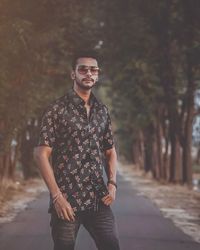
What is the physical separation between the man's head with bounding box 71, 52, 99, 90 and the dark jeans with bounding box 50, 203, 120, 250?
2.89 ft

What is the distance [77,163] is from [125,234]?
653cm

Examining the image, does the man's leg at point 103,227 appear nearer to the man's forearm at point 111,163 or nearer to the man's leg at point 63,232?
the man's leg at point 63,232

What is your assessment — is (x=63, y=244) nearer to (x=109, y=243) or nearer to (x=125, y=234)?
(x=109, y=243)

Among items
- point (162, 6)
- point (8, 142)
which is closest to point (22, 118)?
point (8, 142)

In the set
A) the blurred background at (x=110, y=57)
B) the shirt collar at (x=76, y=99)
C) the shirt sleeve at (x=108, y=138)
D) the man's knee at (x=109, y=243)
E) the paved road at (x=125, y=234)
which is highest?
the blurred background at (x=110, y=57)

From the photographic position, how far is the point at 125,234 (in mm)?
10844

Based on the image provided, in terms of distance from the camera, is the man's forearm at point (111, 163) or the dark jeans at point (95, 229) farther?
the man's forearm at point (111, 163)

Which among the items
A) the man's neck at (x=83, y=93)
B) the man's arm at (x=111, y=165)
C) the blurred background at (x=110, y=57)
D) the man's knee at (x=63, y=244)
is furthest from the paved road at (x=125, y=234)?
the man's neck at (x=83, y=93)

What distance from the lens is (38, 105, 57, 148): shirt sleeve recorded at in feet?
14.7

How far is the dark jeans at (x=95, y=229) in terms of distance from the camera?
4.49 m

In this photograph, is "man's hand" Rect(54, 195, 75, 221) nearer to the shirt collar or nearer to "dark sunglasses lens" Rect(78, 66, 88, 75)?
the shirt collar

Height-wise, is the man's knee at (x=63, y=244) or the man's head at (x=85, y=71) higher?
the man's head at (x=85, y=71)

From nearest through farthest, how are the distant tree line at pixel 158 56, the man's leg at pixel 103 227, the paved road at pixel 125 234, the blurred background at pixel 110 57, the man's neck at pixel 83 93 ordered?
the man's leg at pixel 103 227 → the man's neck at pixel 83 93 → the paved road at pixel 125 234 → the blurred background at pixel 110 57 → the distant tree line at pixel 158 56

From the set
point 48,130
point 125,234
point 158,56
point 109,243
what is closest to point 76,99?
point 48,130
